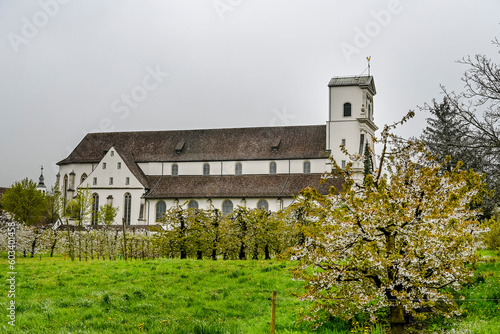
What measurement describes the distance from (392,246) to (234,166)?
152ft

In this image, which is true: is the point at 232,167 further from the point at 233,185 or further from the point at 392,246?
the point at 392,246

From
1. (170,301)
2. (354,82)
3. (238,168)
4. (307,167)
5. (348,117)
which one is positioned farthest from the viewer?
(238,168)

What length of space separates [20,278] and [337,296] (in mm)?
10574

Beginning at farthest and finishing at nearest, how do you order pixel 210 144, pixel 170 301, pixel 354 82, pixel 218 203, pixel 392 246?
pixel 210 144 < pixel 354 82 < pixel 218 203 < pixel 170 301 < pixel 392 246

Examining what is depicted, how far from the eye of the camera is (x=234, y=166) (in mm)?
57031

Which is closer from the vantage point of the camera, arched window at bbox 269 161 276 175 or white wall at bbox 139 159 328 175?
white wall at bbox 139 159 328 175

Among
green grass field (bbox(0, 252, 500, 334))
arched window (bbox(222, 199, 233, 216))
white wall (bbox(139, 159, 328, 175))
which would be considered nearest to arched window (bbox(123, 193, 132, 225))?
white wall (bbox(139, 159, 328, 175))

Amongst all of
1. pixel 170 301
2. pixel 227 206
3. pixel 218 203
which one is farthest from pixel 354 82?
pixel 170 301

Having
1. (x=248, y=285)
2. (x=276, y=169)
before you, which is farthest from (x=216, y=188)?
(x=248, y=285)

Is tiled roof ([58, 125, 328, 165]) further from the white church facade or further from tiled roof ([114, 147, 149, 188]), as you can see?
tiled roof ([114, 147, 149, 188])

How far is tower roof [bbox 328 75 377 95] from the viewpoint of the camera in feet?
182

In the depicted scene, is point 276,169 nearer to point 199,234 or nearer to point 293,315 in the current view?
point 199,234

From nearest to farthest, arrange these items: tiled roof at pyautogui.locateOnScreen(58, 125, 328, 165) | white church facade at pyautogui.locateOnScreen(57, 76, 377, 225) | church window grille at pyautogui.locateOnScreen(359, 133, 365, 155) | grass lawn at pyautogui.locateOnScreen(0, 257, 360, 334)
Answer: grass lawn at pyautogui.locateOnScreen(0, 257, 360, 334) < white church facade at pyautogui.locateOnScreen(57, 76, 377, 225) < church window grille at pyautogui.locateOnScreen(359, 133, 365, 155) < tiled roof at pyautogui.locateOnScreen(58, 125, 328, 165)

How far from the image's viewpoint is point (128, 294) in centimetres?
1483
